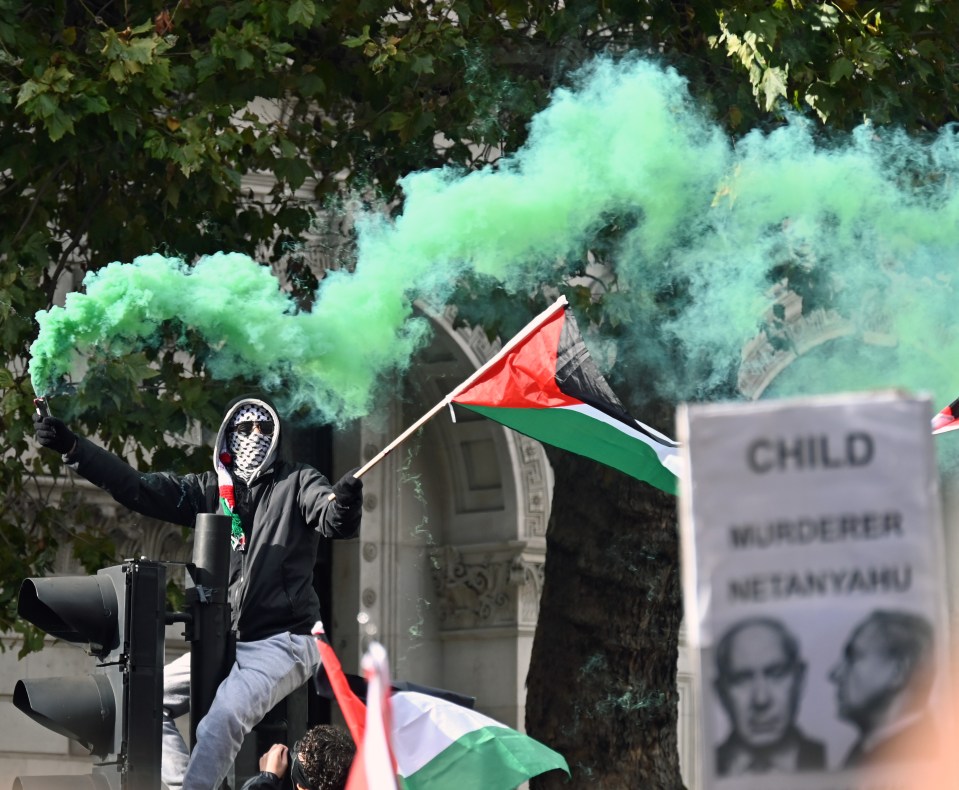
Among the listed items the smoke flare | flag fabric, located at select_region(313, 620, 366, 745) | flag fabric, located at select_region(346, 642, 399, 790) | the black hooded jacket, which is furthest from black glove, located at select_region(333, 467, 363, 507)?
flag fabric, located at select_region(346, 642, 399, 790)

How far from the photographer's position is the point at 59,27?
31.1 ft

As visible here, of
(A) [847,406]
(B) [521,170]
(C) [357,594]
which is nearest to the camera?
(A) [847,406]

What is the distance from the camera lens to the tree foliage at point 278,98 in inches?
350

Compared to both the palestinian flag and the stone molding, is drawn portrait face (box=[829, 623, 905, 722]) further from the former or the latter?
the stone molding

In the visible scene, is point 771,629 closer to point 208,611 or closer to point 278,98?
point 208,611

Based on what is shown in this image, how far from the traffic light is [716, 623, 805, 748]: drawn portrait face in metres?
3.07

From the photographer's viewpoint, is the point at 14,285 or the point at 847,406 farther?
the point at 14,285

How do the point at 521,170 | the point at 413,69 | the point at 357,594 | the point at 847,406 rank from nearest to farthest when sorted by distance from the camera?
the point at 847,406 < the point at 521,170 < the point at 413,69 < the point at 357,594

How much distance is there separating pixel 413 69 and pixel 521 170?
3.02ft

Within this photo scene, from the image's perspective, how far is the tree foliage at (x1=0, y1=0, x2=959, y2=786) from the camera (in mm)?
8883

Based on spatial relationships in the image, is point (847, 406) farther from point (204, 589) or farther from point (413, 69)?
point (413, 69)

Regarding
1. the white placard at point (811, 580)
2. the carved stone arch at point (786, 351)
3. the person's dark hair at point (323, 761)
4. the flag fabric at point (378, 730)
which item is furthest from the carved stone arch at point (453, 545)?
the white placard at point (811, 580)

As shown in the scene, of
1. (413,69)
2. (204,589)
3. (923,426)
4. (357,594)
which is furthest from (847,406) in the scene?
(357,594)

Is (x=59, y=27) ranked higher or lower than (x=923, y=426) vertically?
higher
